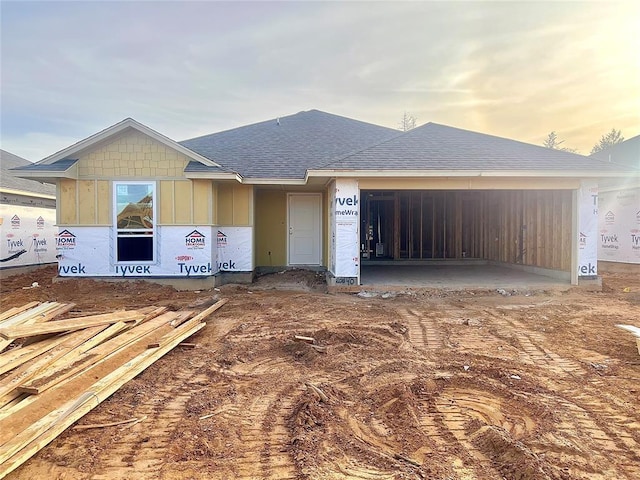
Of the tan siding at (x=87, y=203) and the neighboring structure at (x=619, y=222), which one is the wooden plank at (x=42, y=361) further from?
the neighboring structure at (x=619, y=222)

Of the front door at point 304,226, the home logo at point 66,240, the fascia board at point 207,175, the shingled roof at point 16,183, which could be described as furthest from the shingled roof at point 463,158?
the shingled roof at point 16,183

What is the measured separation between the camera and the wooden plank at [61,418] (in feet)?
8.03

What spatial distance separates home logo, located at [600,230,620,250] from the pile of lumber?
1535 centimetres

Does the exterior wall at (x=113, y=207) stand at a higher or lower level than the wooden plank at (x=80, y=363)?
higher

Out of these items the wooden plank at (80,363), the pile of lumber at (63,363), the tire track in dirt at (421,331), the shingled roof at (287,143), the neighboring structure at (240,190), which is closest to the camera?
the pile of lumber at (63,363)

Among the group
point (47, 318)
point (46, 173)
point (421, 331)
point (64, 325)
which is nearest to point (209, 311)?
point (64, 325)

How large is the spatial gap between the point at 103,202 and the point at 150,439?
8.81 meters

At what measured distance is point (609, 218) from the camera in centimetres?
1411

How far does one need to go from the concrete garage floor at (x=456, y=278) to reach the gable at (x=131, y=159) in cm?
620

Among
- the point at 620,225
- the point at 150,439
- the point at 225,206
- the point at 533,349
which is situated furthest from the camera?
the point at 620,225

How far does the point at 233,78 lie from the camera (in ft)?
51.5

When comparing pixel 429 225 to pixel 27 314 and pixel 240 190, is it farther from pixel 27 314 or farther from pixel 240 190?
pixel 27 314

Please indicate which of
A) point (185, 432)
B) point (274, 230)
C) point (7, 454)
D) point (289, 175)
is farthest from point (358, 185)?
point (7, 454)

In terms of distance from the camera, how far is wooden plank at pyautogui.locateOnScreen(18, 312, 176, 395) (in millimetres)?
3291
